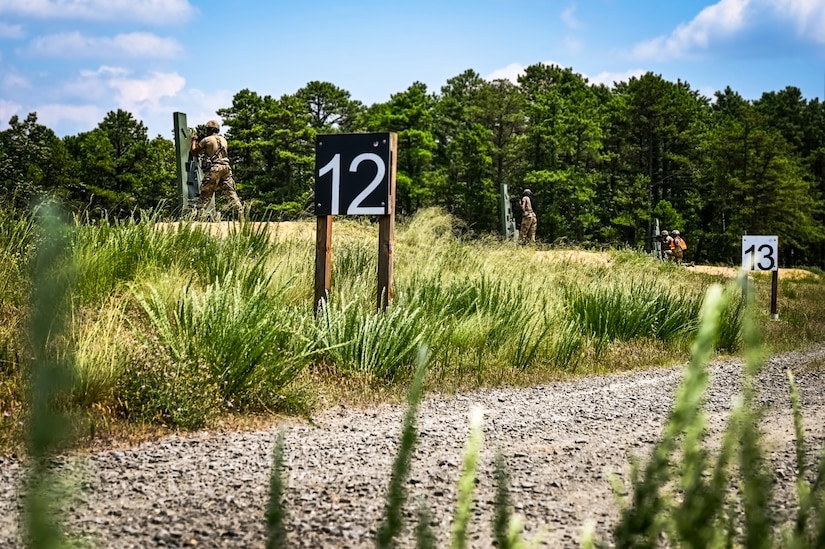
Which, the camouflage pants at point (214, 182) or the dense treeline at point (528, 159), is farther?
the dense treeline at point (528, 159)

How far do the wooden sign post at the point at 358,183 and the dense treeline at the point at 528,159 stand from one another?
35.7 m


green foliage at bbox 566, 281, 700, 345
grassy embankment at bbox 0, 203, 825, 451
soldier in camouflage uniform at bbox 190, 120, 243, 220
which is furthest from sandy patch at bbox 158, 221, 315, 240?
green foliage at bbox 566, 281, 700, 345

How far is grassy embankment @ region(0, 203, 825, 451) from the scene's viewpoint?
458 cm

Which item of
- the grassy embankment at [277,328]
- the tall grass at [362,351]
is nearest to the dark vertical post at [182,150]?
the grassy embankment at [277,328]

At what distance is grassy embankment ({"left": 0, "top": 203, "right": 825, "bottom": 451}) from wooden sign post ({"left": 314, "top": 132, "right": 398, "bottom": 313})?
0.41 meters

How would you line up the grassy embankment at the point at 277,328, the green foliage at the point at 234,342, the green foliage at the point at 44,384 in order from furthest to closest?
the green foliage at the point at 234,342
the grassy embankment at the point at 277,328
the green foliage at the point at 44,384

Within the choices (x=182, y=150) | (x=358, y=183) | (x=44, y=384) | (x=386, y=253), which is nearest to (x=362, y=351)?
(x=386, y=253)

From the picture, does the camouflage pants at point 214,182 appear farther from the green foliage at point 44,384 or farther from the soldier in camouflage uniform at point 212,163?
the green foliage at point 44,384

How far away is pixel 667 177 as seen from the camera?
53.1m

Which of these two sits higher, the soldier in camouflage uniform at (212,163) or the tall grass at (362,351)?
the soldier in camouflage uniform at (212,163)

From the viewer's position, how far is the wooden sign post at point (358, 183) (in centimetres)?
695

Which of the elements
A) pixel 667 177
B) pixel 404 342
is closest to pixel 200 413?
pixel 404 342

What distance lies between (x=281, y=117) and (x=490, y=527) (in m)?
47.7

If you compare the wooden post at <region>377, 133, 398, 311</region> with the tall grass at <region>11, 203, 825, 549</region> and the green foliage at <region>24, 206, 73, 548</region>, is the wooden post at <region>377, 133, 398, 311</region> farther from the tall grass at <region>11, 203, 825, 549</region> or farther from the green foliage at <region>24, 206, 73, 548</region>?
the green foliage at <region>24, 206, 73, 548</region>
